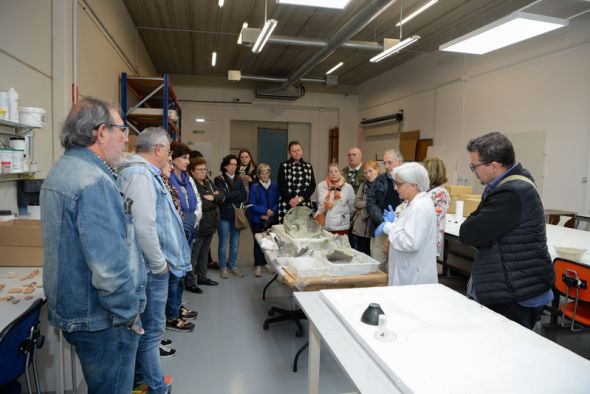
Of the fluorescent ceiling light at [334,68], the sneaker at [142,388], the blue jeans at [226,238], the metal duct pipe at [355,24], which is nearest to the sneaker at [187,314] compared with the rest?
the sneaker at [142,388]

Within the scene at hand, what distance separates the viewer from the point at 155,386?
75.9 inches

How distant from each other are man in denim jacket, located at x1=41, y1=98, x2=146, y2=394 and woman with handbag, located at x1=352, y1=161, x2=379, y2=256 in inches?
104

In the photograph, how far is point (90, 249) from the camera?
3.94 feet

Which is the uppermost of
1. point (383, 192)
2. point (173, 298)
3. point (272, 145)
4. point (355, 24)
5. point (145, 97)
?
point (355, 24)

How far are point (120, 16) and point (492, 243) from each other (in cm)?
507

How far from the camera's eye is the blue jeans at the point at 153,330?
1.88 m

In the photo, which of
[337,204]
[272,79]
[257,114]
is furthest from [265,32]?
[257,114]

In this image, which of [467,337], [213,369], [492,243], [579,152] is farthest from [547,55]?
[213,369]

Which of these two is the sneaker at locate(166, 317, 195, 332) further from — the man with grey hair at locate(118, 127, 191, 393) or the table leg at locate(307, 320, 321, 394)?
the table leg at locate(307, 320, 321, 394)

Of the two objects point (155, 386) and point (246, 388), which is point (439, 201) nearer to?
point (246, 388)

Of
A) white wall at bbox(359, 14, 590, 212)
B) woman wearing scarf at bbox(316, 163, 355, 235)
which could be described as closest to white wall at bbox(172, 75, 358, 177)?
white wall at bbox(359, 14, 590, 212)

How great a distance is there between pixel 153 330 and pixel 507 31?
3327 millimetres

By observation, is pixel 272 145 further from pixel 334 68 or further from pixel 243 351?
pixel 243 351

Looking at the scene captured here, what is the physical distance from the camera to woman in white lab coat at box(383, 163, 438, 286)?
2.04 m
